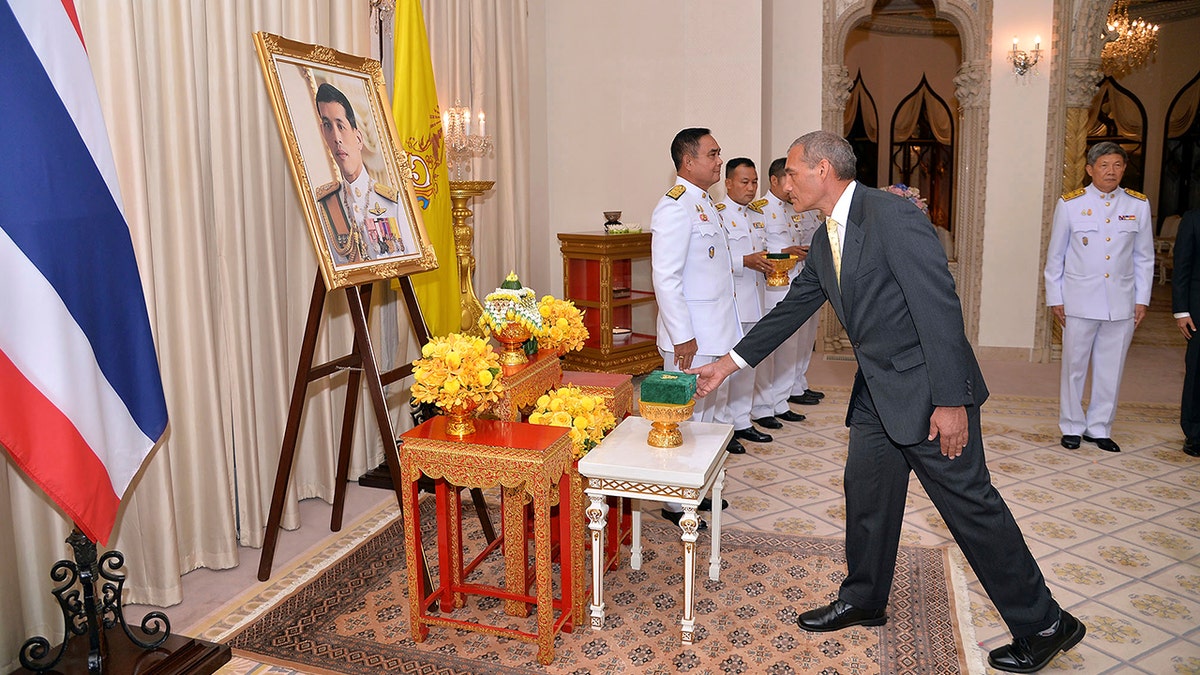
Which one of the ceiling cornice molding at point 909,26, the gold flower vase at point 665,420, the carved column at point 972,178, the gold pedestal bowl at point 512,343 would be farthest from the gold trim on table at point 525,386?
the ceiling cornice molding at point 909,26

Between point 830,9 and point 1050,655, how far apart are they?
687 centimetres

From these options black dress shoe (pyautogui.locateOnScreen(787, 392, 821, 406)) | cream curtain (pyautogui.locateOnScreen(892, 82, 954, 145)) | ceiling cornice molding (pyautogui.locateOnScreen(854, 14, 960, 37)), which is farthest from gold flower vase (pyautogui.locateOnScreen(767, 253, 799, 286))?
cream curtain (pyautogui.locateOnScreen(892, 82, 954, 145))

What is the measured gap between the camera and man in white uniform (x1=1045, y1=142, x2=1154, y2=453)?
5.20m

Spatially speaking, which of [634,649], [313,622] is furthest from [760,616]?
[313,622]

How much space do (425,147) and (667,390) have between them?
250cm

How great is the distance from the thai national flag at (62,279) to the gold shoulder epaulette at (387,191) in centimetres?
119

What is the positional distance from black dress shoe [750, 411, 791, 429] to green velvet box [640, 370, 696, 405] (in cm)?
304

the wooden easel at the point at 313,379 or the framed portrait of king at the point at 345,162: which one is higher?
the framed portrait of king at the point at 345,162

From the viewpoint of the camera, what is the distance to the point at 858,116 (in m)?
12.8

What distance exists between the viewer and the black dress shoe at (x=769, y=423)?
603 centimetres

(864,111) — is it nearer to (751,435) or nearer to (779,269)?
(779,269)

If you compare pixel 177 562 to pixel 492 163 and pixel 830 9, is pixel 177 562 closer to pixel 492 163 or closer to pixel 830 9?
pixel 492 163

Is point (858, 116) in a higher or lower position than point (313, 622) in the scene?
higher

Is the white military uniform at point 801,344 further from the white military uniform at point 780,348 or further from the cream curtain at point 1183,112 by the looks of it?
the cream curtain at point 1183,112
